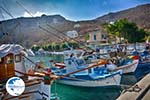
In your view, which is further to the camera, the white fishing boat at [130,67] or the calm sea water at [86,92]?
the white fishing boat at [130,67]

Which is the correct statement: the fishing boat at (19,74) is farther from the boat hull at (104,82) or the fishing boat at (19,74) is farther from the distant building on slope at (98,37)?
the distant building on slope at (98,37)

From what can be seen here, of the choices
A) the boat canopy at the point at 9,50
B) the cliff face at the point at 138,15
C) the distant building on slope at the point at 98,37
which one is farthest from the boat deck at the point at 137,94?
the cliff face at the point at 138,15

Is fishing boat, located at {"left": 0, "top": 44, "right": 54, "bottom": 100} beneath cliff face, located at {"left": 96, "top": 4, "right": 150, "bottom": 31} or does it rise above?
beneath

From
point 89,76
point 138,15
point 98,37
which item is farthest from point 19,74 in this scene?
point 138,15

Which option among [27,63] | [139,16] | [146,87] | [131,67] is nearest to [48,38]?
[139,16]

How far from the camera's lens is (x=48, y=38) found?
103m

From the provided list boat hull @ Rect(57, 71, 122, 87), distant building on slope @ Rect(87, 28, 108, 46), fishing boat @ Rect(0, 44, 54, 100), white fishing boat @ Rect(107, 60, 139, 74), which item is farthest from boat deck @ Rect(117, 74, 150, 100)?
distant building on slope @ Rect(87, 28, 108, 46)

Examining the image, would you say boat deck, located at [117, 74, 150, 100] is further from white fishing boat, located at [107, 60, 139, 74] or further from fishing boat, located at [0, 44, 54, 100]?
white fishing boat, located at [107, 60, 139, 74]

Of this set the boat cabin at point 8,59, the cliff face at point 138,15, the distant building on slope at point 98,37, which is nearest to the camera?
the boat cabin at point 8,59

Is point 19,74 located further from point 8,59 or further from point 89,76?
point 89,76

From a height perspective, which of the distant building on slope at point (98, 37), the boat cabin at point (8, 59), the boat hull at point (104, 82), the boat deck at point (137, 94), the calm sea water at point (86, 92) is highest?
the distant building on slope at point (98, 37)

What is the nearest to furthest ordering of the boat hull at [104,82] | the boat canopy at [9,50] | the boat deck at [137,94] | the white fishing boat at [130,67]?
the boat deck at [137,94], the boat canopy at [9,50], the boat hull at [104,82], the white fishing boat at [130,67]

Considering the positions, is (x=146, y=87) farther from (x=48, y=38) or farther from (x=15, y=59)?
(x=48, y=38)

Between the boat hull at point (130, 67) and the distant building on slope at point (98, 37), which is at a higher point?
the distant building on slope at point (98, 37)
